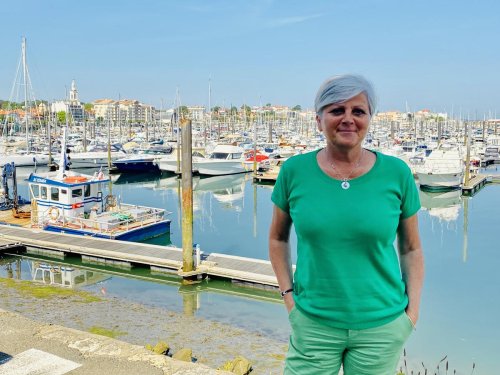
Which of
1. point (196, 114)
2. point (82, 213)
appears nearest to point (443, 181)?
point (82, 213)

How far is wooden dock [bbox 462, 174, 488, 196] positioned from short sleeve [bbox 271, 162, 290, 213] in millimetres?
32670

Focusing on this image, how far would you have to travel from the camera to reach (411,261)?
8.07 ft

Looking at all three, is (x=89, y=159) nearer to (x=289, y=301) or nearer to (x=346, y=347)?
(x=289, y=301)

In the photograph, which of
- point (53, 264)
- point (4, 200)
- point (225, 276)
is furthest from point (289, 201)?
point (4, 200)

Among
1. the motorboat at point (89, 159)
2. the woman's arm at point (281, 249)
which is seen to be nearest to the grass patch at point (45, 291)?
the woman's arm at point (281, 249)

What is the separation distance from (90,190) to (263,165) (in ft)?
78.6

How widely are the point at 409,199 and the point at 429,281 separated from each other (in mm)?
14028

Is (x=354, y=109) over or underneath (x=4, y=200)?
over

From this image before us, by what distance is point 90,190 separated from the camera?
1881 cm

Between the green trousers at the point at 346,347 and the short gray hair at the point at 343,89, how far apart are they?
95cm

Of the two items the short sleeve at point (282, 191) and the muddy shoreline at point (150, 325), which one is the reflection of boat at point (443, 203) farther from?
the short sleeve at point (282, 191)

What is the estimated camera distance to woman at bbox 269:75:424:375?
2.18 metres

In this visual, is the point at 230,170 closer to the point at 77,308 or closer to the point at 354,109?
the point at 77,308

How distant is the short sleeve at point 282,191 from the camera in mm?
2342
